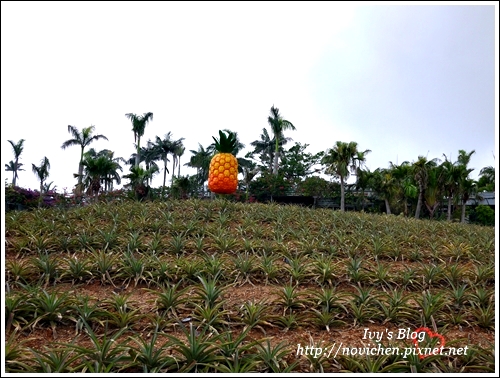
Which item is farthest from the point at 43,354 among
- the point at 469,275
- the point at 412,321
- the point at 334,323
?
the point at 469,275

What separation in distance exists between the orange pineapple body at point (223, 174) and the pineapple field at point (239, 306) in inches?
161

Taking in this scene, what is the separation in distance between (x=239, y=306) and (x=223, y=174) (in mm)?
7650

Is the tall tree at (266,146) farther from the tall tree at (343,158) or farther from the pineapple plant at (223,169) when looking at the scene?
the pineapple plant at (223,169)

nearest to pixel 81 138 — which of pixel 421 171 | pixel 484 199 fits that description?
pixel 421 171

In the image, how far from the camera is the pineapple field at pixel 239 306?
2.82m

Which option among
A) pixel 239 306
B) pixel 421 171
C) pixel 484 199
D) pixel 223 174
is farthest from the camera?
pixel 484 199

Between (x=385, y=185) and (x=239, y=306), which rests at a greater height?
(x=385, y=185)

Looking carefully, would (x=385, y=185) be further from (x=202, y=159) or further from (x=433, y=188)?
(x=202, y=159)

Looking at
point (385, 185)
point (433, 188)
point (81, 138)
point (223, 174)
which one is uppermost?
point (81, 138)

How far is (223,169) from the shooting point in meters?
11.3

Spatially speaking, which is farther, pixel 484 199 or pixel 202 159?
pixel 202 159

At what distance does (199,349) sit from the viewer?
2.82m

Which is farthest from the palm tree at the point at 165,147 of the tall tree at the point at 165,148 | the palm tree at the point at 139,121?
the palm tree at the point at 139,121

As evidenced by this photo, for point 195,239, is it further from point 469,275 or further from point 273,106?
point 273,106
